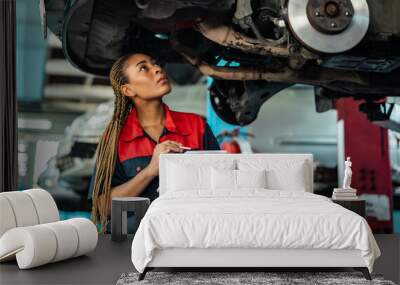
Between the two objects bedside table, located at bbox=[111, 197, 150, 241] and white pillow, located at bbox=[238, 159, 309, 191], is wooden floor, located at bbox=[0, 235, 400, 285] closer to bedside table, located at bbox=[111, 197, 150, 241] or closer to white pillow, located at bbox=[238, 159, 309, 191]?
bedside table, located at bbox=[111, 197, 150, 241]

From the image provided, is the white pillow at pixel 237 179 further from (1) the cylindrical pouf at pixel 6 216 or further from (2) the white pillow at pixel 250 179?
(1) the cylindrical pouf at pixel 6 216

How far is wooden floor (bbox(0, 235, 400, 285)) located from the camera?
2979 millimetres


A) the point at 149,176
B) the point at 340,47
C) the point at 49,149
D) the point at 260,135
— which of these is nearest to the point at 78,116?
the point at 49,149

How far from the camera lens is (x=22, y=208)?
3447mm

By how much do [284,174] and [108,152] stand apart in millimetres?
1575

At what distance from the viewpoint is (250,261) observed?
2.92m

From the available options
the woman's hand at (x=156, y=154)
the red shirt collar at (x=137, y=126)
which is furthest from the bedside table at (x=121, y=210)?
the red shirt collar at (x=137, y=126)

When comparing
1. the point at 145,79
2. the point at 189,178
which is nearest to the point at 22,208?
the point at 189,178

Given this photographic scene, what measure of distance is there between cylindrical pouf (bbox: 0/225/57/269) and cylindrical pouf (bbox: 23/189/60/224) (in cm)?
33

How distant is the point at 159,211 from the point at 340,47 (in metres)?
2.13

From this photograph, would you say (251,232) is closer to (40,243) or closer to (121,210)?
(40,243)

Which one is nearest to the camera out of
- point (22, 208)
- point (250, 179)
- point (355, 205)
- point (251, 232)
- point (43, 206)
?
point (251, 232)

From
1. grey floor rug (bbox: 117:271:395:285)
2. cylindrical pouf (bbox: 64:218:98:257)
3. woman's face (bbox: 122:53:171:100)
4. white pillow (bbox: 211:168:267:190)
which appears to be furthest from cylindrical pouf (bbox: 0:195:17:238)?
woman's face (bbox: 122:53:171:100)

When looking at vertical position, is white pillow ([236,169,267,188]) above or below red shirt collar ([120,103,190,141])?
below
